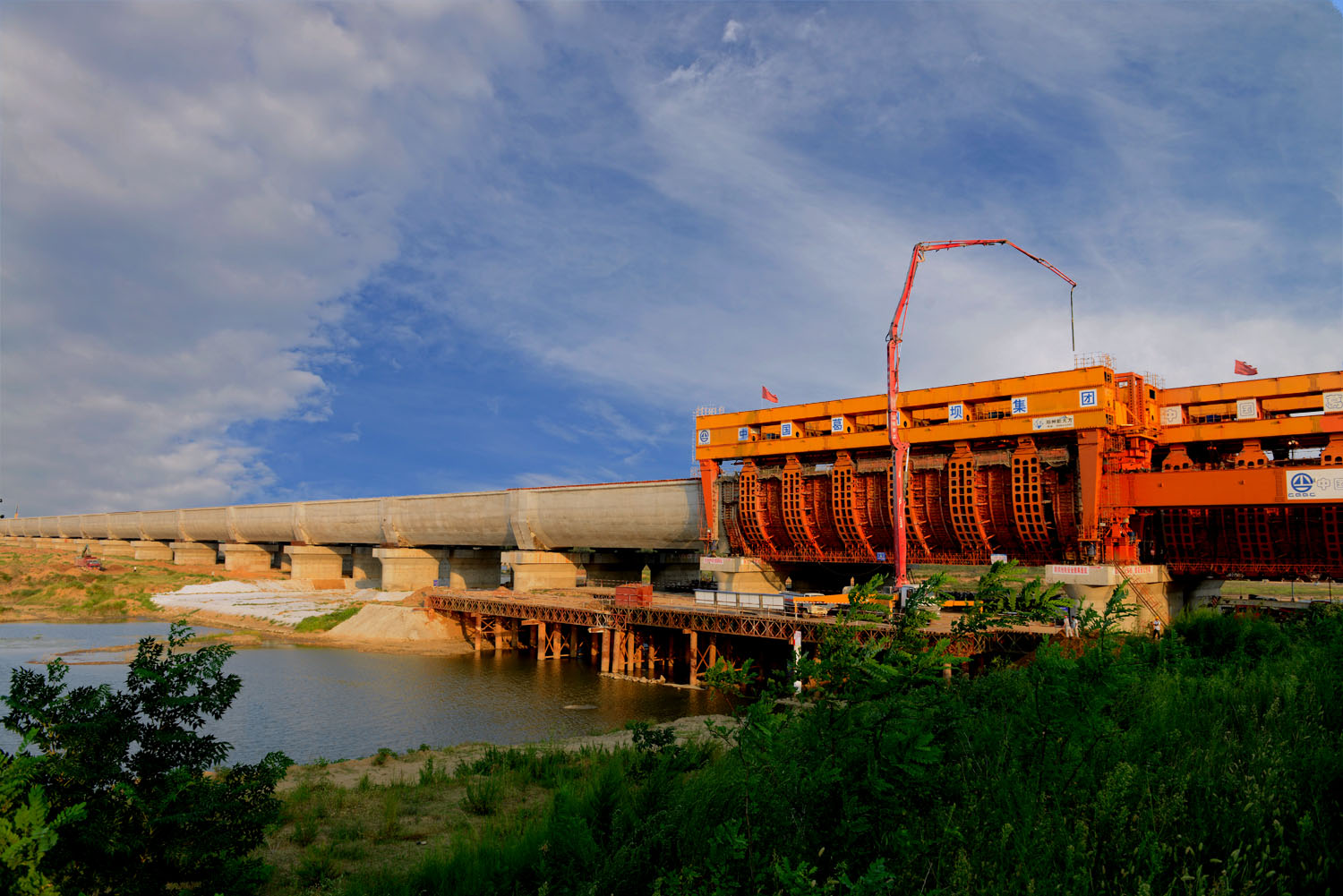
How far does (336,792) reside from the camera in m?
16.9

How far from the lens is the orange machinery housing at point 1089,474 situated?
34.8 m

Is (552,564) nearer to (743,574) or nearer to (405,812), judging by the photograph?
(743,574)

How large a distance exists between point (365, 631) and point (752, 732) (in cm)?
5992

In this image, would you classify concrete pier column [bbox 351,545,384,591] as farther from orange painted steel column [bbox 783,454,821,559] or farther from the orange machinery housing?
the orange machinery housing

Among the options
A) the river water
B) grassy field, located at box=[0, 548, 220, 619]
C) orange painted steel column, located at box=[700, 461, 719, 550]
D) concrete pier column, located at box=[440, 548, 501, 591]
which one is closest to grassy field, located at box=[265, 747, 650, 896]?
the river water

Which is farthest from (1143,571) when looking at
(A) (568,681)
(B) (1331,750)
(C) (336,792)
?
(C) (336,792)

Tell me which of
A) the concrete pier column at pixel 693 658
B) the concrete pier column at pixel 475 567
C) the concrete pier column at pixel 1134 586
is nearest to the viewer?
the concrete pier column at pixel 1134 586

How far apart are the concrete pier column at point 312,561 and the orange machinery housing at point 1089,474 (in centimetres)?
7622

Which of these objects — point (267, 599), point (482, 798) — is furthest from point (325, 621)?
point (482, 798)

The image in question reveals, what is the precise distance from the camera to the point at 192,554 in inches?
4966

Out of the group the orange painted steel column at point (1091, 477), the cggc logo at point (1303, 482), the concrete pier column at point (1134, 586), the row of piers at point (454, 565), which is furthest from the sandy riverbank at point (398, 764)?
the row of piers at point (454, 565)

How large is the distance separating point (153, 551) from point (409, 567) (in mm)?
76375

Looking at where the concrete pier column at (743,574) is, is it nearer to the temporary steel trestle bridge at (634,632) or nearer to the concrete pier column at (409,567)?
the temporary steel trestle bridge at (634,632)

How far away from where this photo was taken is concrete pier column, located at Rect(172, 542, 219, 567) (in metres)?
125
